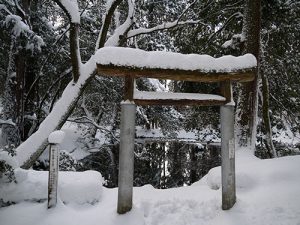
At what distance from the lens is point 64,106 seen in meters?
7.92

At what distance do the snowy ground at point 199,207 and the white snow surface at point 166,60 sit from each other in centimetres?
210

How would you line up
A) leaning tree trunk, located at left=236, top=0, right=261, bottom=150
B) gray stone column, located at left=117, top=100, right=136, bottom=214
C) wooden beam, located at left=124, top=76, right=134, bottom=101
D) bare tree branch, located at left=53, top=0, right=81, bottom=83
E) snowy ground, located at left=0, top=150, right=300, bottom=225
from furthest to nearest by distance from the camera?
Result: bare tree branch, located at left=53, top=0, right=81, bottom=83
leaning tree trunk, located at left=236, top=0, right=261, bottom=150
wooden beam, located at left=124, top=76, right=134, bottom=101
gray stone column, located at left=117, top=100, right=136, bottom=214
snowy ground, located at left=0, top=150, right=300, bottom=225

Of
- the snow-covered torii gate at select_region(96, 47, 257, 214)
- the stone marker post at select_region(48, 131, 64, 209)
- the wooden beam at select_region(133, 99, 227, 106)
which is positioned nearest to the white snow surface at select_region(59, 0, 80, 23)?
the snow-covered torii gate at select_region(96, 47, 257, 214)

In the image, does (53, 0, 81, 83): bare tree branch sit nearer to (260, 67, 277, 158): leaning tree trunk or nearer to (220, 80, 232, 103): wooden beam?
(220, 80, 232, 103): wooden beam

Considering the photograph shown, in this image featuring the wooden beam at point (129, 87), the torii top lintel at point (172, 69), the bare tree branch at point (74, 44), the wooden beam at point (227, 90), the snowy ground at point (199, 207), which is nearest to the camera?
the snowy ground at point (199, 207)

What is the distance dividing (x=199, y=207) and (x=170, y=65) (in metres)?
2.44

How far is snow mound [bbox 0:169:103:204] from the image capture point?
15.9 ft

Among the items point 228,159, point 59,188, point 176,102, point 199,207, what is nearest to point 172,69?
point 176,102

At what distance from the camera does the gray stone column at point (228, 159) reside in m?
5.07

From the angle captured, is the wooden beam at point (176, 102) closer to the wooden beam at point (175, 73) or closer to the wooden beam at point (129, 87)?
the wooden beam at point (129, 87)

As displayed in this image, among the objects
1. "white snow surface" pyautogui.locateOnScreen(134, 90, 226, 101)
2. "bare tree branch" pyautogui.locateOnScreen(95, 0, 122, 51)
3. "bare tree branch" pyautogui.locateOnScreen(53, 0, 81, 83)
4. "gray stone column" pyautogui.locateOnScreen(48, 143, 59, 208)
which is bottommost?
"gray stone column" pyautogui.locateOnScreen(48, 143, 59, 208)

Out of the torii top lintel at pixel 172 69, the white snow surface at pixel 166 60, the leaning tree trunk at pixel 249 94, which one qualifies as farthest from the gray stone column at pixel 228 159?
the leaning tree trunk at pixel 249 94

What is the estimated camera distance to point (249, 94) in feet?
23.5

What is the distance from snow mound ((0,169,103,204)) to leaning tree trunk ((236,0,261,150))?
11.8 ft
